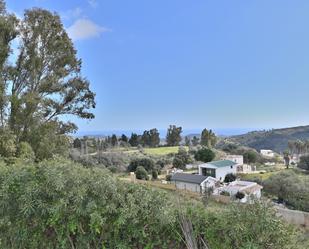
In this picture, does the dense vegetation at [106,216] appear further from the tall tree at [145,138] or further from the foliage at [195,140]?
the foliage at [195,140]

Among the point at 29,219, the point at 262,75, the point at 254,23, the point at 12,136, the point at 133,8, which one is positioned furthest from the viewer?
the point at 262,75

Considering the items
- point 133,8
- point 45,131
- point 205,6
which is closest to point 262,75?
point 205,6

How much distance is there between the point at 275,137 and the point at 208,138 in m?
8.88

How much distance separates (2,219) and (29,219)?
1.06 ft

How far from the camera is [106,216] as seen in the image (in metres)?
2.46

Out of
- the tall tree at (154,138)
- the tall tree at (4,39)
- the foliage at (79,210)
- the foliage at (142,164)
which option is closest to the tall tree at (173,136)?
the tall tree at (154,138)

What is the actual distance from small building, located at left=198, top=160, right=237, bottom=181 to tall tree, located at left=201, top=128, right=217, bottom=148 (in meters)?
14.0

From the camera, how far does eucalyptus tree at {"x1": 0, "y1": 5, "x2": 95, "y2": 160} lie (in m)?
8.79

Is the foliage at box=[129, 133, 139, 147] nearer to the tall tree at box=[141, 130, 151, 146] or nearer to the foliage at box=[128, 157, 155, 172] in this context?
the tall tree at box=[141, 130, 151, 146]

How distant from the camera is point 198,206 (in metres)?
2.35

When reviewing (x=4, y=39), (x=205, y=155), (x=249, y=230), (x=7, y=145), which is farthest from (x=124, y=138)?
(x=249, y=230)

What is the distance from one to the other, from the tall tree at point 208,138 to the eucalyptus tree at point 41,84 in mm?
30477

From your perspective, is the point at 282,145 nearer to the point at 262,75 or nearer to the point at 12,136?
the point at 262,75

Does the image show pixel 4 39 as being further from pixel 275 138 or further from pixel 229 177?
pixel 275 138
